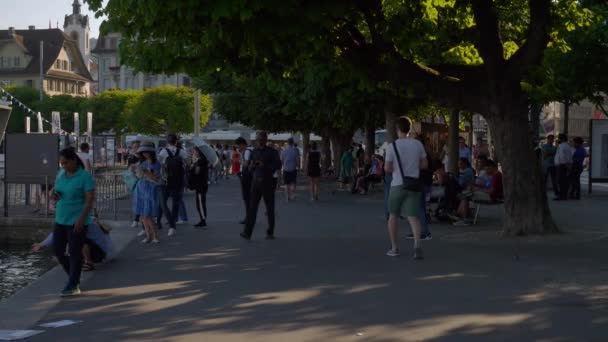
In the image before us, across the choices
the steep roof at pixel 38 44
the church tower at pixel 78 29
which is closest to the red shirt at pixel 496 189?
the steep roof at pixel 38 44

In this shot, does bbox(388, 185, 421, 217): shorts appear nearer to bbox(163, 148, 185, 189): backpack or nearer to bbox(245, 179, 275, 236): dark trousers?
bbox(245, 179, 275, 236): dark trousers

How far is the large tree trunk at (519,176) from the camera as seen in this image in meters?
14.5

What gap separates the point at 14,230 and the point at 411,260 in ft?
32.9

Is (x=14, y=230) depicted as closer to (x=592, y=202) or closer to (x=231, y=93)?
Result: (x=592, y=202)

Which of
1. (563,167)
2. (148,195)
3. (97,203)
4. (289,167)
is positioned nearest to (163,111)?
(289,167)

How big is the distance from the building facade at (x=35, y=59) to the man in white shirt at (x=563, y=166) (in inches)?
4203

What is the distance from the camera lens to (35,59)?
415ft

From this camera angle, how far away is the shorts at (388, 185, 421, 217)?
12.2 meters

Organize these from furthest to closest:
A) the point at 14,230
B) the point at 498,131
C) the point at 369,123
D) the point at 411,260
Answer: the point at 369,123 < the point at 14,230 < the point at 498,131 < the point at 411,260

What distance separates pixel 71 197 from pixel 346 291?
3.01 meters

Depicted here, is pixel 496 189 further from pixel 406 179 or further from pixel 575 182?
pixel 575 182

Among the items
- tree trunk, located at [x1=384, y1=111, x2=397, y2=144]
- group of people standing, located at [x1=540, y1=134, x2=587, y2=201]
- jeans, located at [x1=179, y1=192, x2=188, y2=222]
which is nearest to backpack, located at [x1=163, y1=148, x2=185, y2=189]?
jeans, located at [x1=179, y1=192, x2=188, y2=222]

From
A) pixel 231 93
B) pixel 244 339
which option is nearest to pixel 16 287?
pixel 244 339

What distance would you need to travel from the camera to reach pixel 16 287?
12.3m
